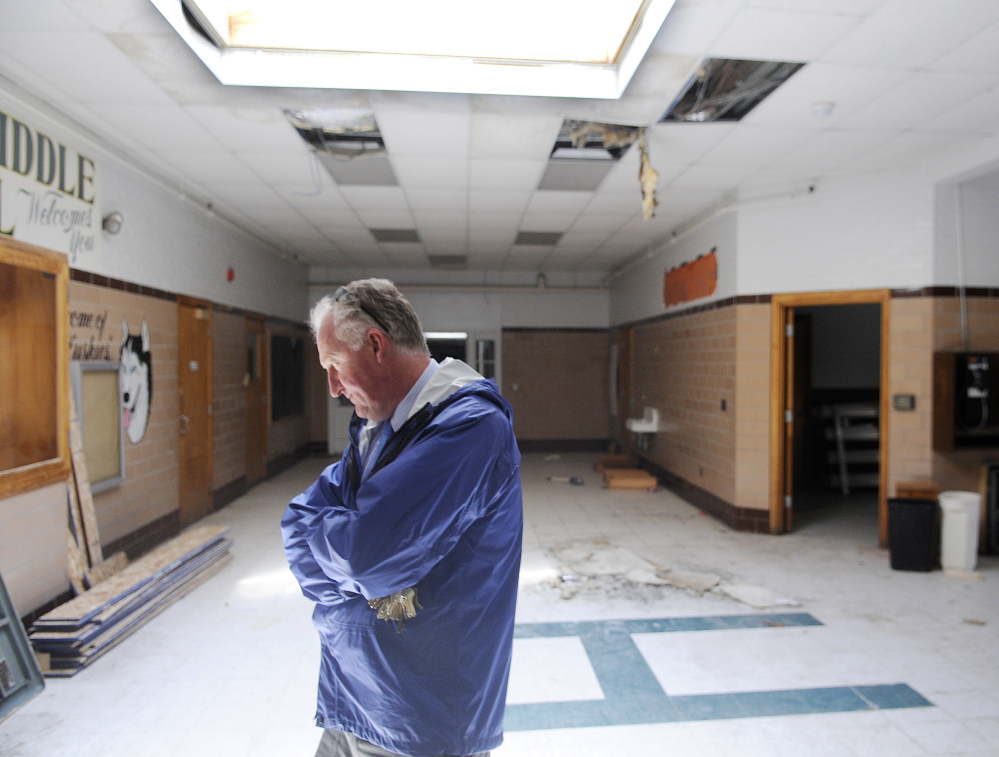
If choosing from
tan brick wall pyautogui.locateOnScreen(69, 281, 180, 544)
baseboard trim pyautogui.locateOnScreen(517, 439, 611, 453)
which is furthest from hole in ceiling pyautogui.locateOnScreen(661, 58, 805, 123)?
baseboard trim pyautogui.locateOnScreen(517, 439, 611, 453)

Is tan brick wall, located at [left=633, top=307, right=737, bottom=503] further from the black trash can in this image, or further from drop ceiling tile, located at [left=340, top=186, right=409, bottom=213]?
drop ceiling tile, located at [left=340, top=186, right=409, bottom=213]

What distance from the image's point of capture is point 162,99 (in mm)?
3533

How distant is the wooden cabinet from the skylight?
62.1 inches

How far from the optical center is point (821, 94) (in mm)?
3504

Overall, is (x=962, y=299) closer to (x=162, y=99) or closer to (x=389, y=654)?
(x=389, y=654)

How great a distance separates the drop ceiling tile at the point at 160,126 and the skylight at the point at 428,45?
82 centimetres

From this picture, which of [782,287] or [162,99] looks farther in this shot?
[782,287]

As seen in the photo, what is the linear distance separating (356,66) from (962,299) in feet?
16.0

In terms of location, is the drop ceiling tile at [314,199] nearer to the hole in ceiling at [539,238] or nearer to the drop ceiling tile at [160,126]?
the drop ceiling tile at [160,126]

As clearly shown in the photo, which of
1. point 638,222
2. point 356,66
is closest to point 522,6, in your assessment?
point 356,66

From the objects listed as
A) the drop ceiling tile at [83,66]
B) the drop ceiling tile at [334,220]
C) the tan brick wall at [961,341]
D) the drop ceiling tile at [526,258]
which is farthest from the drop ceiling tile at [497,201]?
the tan brick wall at [961,341]

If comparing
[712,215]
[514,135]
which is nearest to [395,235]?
[514,135]

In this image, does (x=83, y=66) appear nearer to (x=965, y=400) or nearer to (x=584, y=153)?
(x=584, y=153)

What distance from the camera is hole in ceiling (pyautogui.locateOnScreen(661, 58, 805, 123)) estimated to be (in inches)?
127
